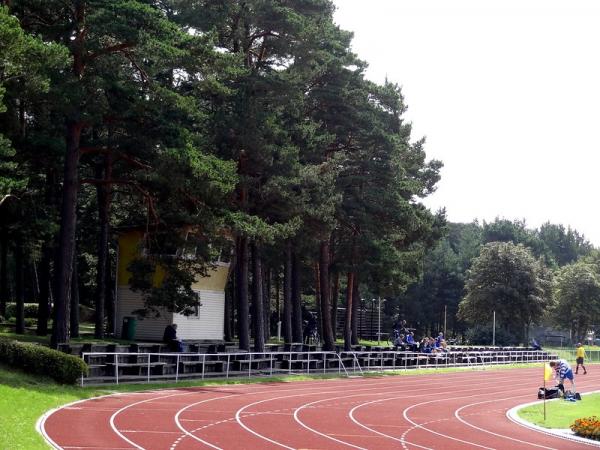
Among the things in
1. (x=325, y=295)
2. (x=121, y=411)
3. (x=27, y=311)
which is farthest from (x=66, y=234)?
(x=27, y=311)

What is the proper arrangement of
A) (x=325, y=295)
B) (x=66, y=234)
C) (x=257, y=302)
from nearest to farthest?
(x=66, y=234) → (x=257, y=302) → (x=325, y=295)

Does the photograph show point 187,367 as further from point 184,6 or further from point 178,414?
point 184,6

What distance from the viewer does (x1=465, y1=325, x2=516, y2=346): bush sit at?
8294 centimetres

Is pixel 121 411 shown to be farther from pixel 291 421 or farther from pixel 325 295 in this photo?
pixel 325 295

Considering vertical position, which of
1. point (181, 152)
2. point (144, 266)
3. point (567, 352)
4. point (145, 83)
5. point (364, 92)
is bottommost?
point (567, 352)

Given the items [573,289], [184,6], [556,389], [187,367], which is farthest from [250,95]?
[573,289]

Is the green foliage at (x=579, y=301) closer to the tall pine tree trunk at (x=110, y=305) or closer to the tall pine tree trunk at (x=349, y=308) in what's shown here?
the tall pine tree trunk at (x=349, y=308)

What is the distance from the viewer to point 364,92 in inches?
1810

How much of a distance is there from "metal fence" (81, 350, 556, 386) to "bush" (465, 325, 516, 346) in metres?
27.1

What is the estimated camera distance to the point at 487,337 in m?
83.3

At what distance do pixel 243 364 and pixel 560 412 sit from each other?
13.6 metres

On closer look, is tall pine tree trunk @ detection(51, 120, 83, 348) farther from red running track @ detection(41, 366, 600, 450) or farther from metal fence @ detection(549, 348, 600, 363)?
metal fence @ detection(549, 348, 600, 363)

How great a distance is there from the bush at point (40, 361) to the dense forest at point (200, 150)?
408 cm

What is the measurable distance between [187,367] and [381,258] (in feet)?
53.3
